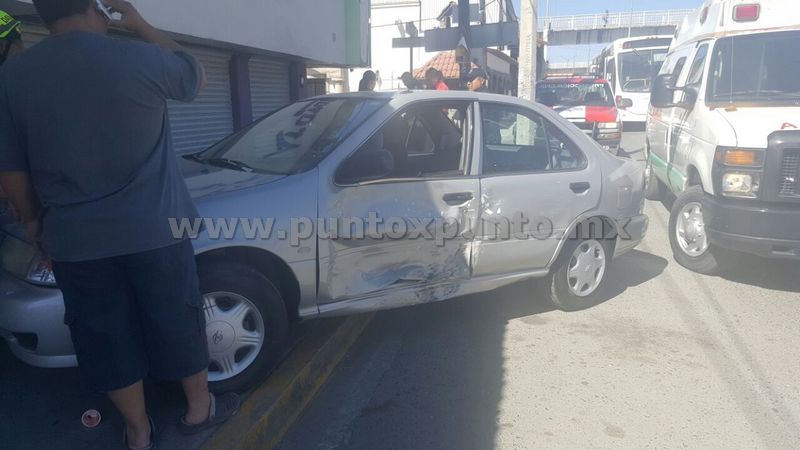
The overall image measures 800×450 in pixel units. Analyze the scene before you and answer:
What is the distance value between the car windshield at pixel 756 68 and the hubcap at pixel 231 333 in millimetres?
4563

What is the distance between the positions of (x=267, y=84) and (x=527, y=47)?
433cm

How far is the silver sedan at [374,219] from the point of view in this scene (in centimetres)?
311

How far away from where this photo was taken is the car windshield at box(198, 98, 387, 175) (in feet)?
12.0

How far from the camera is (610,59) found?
21.2m

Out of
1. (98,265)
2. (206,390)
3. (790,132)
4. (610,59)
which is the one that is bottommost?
(206,390)

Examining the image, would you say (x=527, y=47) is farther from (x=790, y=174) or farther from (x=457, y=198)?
(x=457, y=198)

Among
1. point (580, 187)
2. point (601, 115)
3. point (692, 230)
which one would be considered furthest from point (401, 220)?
point (601, 115)

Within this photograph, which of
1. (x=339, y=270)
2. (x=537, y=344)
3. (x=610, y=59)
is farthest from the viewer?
(x=610, y=59)

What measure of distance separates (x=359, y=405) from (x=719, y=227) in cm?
345

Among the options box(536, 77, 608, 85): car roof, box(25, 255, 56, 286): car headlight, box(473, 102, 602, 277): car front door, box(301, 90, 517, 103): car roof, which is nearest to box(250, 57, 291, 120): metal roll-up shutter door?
box(301, 90, 517, 103): car roof

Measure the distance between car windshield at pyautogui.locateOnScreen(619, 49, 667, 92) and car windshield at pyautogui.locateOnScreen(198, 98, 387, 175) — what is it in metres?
17.6

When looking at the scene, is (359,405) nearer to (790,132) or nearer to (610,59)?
(790,132)

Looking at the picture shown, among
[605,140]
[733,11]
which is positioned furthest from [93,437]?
[605,140]

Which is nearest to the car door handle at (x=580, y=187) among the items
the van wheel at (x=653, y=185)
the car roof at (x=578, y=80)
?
the van wheel at (x=653, y=185)
